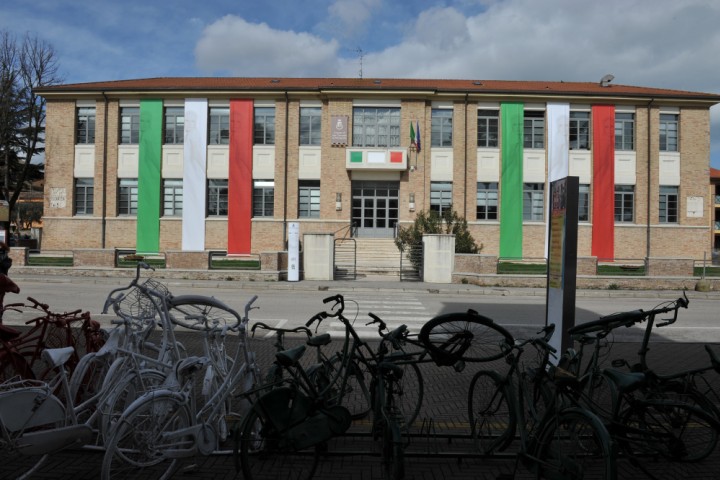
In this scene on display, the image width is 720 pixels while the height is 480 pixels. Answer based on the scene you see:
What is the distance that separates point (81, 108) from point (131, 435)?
34.2 meters

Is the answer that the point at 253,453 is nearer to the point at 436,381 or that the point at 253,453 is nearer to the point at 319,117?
the point at 436,381

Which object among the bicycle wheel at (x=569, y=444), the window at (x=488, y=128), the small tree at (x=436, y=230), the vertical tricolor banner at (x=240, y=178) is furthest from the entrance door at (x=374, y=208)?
the bicycle wheel at (x=569, y=444)

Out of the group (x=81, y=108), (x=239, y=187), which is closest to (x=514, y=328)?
(x=239, y=187)

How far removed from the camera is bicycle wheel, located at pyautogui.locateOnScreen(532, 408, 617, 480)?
10.9 ft

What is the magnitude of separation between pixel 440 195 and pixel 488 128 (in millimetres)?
5057

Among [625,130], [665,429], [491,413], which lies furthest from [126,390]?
[625,130]

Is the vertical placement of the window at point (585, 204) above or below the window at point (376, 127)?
below

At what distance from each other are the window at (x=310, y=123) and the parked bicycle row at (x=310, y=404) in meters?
28.4

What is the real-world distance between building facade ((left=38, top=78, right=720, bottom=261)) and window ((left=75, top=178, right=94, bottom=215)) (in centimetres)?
9

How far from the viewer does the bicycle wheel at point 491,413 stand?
4387 mm

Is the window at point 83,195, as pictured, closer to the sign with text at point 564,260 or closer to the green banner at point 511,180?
the green banner at point 511,180

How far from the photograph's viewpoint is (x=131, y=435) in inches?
153

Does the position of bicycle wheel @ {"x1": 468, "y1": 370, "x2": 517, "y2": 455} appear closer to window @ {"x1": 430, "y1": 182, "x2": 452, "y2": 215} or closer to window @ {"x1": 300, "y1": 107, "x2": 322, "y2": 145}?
window @ {"x1": 430, "y1": 182, "x2": 452, "y2": 215}

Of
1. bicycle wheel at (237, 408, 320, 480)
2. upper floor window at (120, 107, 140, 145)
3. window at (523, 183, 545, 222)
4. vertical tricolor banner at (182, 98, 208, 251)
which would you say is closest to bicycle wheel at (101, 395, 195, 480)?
bicycle wheel at (237, 408, 320, 480)
